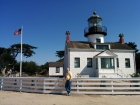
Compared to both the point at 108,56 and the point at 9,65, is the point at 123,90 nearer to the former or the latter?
the point at 108,56

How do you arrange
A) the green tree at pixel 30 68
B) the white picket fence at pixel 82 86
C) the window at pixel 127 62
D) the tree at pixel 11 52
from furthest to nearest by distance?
the green tree at pixel 30 68 < the tree at pixel 11 52 < the window at pixel 127 62 < the white picket fence at pixel 82 86

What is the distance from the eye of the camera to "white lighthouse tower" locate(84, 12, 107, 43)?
23.1 m

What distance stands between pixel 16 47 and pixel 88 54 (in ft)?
77.2

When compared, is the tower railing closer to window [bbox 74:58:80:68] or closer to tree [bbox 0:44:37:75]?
window [bbox 74:58:80:68]

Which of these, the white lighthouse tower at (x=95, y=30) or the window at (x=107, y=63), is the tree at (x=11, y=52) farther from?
the window at (x=107, y=63)

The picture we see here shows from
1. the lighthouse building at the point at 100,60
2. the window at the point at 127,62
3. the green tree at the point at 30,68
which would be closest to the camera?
the lighthouse building at the point at 100,60

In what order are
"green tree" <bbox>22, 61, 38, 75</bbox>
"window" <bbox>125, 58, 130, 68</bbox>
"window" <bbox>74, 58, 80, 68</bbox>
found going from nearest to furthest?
"window" <bbox>74, 58, 80, 68</bbox> → "window" <bbox>125, 58, 130, 68</bbox> → "green tree" <bbox>22, 61, 38, 75</bbox>

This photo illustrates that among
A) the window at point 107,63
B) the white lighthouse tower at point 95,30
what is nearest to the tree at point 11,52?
the white lighthouse tower at point 95,30

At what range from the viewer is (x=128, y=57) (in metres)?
21.0

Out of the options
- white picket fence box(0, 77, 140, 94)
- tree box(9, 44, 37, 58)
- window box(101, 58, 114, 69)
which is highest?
tree box(9, 44, 37, 58)

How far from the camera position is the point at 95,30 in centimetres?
2317

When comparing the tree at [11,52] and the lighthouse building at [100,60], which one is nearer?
the lighthouse building at [100,60]

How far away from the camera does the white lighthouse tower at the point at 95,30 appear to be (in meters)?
23.1

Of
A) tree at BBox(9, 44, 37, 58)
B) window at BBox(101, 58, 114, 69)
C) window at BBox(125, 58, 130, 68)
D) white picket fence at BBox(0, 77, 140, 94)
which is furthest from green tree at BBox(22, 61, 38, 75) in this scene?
white picket fence at BBox(0, 77, 140, 94)
